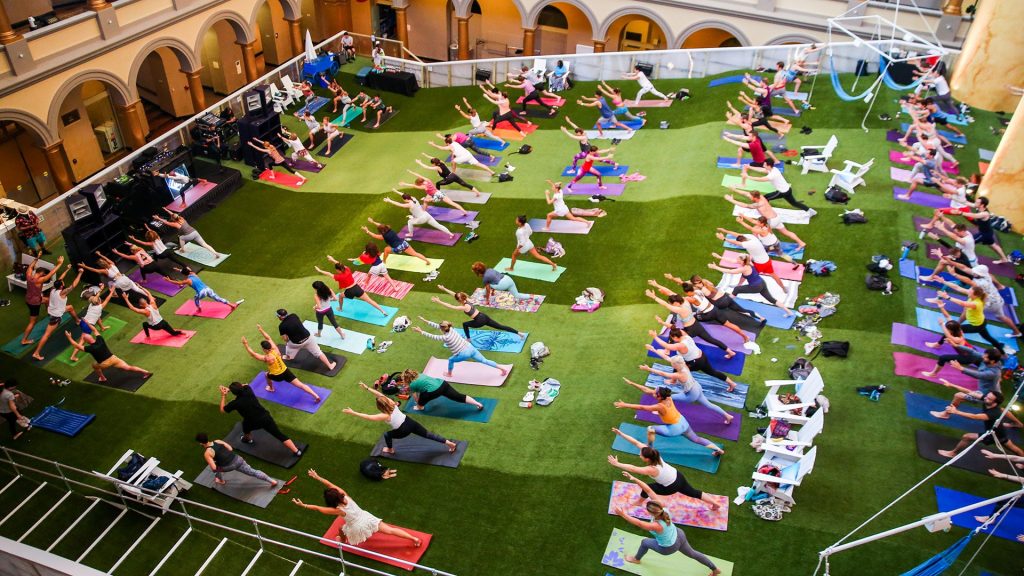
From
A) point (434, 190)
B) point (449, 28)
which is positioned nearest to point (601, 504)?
point (434, 190)

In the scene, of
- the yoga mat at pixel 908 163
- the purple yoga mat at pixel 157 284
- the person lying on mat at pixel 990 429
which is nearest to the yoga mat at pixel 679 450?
the person lying on mat at pixel 990 429

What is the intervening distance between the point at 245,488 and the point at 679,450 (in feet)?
23.6

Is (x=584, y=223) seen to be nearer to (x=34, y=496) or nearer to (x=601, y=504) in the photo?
(x=601, y=504)

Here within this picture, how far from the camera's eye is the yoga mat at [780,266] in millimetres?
16281

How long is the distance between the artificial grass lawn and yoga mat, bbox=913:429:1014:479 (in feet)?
0.53

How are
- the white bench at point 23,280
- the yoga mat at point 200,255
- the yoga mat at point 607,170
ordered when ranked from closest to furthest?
the white bench at point 23,280 < the yoga mat at point 200,255 < the yoga mat at point 607,170

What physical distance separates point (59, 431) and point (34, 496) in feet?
5.36

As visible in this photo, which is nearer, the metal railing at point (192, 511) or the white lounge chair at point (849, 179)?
the metal railing at point (192, 511)

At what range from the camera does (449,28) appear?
39.2 meters

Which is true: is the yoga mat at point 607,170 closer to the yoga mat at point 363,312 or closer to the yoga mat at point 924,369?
the yoga mat at point 363,312

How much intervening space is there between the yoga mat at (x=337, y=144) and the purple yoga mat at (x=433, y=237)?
6.39 metres

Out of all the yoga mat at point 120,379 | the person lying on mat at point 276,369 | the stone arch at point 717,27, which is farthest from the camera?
the stone arch at point 717,27

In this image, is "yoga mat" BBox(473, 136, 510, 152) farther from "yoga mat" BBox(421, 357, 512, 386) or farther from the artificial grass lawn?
"yoga mat" BBox(421, 357, 512, 386)

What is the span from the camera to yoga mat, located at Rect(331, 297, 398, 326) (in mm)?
16750
